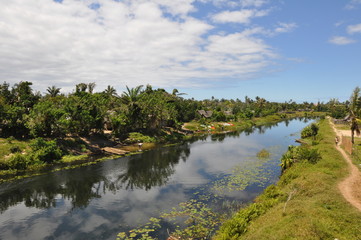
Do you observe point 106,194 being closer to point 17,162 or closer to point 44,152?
point 17,162

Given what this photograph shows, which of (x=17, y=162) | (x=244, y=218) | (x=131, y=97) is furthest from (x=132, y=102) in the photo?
(x=244, y=218)

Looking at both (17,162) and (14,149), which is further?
(14,149)

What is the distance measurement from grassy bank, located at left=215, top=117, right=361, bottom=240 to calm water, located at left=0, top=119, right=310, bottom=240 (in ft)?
20.7

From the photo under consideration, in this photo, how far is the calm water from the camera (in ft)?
70.2

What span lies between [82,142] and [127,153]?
34.5ft

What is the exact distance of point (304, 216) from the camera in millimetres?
16094

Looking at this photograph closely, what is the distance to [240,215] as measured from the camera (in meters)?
19.9

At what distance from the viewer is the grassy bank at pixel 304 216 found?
14.2 m

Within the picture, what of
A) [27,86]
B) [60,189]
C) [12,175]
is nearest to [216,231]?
[60,189]

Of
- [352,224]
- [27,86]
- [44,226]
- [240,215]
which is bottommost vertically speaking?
[44,226]

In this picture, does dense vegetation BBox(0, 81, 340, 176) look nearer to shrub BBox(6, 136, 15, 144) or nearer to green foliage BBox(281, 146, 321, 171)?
shrub BBox(6, 136, 15, 144)

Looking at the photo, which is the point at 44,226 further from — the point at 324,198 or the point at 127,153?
the point at 127,153

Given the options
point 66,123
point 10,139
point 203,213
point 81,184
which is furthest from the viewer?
point 66,123

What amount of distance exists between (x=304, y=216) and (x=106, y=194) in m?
22.8
